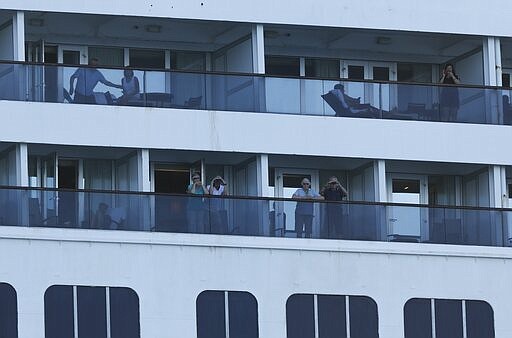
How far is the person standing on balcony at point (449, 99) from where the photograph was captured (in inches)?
1871

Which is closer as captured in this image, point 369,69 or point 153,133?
point 153,133

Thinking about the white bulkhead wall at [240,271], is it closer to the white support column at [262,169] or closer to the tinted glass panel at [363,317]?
the tinted glass panel at [363,317]

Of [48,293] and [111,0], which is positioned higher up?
[111,0]

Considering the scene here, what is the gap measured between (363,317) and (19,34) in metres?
7.09

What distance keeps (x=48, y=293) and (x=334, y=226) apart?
5013mm

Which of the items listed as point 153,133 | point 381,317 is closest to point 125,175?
point 153,133

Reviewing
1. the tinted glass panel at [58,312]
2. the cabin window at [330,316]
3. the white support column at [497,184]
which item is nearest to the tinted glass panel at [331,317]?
the cabin window at [330,316]

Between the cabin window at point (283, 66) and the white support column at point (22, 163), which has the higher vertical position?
the cabin window at point (283, 66)

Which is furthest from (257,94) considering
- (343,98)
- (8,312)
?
(8,312)

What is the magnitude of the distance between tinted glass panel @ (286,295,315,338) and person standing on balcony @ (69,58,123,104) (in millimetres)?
4461

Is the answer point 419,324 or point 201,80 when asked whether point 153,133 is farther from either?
point 419,324

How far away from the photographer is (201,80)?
46500 millimetres

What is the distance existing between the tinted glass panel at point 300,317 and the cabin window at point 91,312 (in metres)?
2.47

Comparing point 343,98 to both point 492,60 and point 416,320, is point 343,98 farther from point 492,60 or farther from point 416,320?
point 416,320
